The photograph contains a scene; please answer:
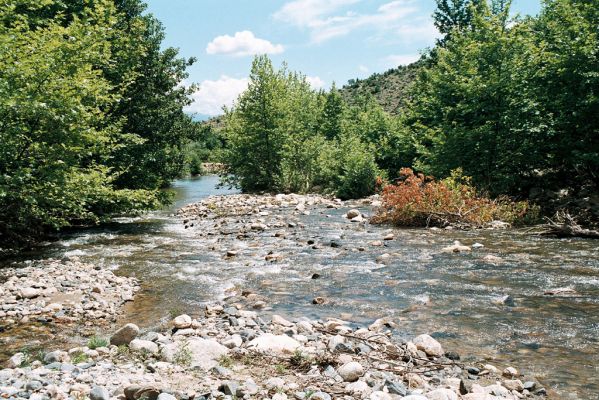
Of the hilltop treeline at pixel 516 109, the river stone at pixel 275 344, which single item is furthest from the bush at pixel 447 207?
the river stone at pixel 275 344

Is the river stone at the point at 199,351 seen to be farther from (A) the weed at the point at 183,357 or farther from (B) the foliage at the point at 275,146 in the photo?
(B) the foliage at the point at 275,146

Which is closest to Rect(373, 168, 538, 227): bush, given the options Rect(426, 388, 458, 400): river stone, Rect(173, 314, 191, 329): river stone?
Rect(173, 314, 191, 329): river stone

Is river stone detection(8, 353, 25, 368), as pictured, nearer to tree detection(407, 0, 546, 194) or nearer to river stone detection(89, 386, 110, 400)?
river stone detection(89, 386, 110, 400)

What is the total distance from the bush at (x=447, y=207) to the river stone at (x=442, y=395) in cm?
1241

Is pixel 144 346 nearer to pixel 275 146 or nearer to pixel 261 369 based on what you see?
pixel 261 369

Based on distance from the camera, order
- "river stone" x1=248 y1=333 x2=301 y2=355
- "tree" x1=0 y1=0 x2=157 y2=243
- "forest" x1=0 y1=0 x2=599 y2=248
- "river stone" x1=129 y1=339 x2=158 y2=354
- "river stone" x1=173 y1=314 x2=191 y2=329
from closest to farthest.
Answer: "river stone" x1=129 y1=339 x2=158 y2=354
"river stone" x1=248 y1=333 x2=301 y2=355
"river stone" x1=173 y1=314 x2=191 y2=329
"tree" x1=0 y1=0 x2=157 y2=243
"forest" x1=0 y1=0 x2=599 y2=248

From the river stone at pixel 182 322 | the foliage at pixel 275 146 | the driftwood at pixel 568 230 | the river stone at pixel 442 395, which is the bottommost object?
the driftwood at pixel 568 230

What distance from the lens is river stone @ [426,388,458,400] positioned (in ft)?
14.8

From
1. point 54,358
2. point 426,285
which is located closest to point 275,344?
point 54,358

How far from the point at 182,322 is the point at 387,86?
7779 centimetres

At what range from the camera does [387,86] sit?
8000 centimetres

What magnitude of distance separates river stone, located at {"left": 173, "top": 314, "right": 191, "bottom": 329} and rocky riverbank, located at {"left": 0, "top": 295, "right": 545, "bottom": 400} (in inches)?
6.3

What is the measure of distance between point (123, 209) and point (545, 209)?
1584 cm

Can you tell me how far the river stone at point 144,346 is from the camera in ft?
18.5
